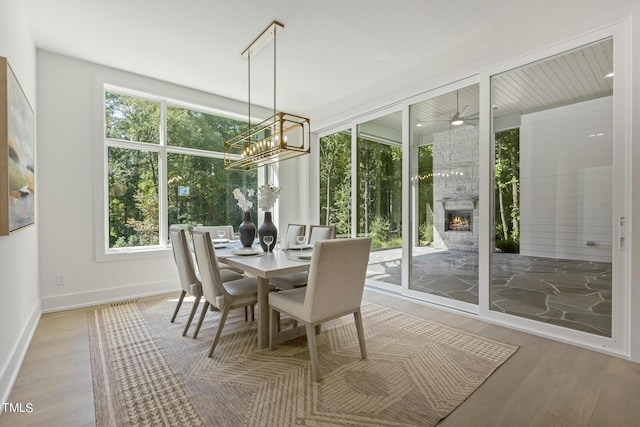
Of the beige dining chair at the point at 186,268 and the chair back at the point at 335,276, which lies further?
the beige dining chair at the point at 186,268

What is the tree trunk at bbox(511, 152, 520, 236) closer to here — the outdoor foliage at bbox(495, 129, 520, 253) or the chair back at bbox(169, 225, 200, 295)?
the outdoor foliage at bbox(495, 129, 520, 253)

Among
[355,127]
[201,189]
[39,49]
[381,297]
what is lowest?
[381,297]

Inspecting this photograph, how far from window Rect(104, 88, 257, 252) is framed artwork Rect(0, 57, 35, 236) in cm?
135

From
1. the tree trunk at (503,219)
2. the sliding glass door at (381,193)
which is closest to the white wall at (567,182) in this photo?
the tree trunk at (503,219)

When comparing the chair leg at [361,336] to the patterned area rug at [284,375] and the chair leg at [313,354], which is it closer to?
the patterned area rug at [284,375]

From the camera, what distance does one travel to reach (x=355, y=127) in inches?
179

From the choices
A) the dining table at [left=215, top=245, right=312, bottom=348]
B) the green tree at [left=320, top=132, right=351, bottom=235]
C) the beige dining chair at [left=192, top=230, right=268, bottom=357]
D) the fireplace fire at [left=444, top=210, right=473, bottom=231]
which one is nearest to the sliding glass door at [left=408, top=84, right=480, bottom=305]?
the fireplace fire at [left=444, top=210, right=473, bottom=231]

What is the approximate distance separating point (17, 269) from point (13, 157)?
3.12ft

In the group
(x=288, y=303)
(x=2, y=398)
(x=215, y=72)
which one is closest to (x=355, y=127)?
(x=215, y=72)

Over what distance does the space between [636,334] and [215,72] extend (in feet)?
15.8

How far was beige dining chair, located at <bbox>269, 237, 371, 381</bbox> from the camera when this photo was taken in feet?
6.27

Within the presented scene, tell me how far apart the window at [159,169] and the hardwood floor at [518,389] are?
1.69m

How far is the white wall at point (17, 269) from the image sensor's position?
1847mm

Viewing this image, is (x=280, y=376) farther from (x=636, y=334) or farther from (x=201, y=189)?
(x=201, y=189)
